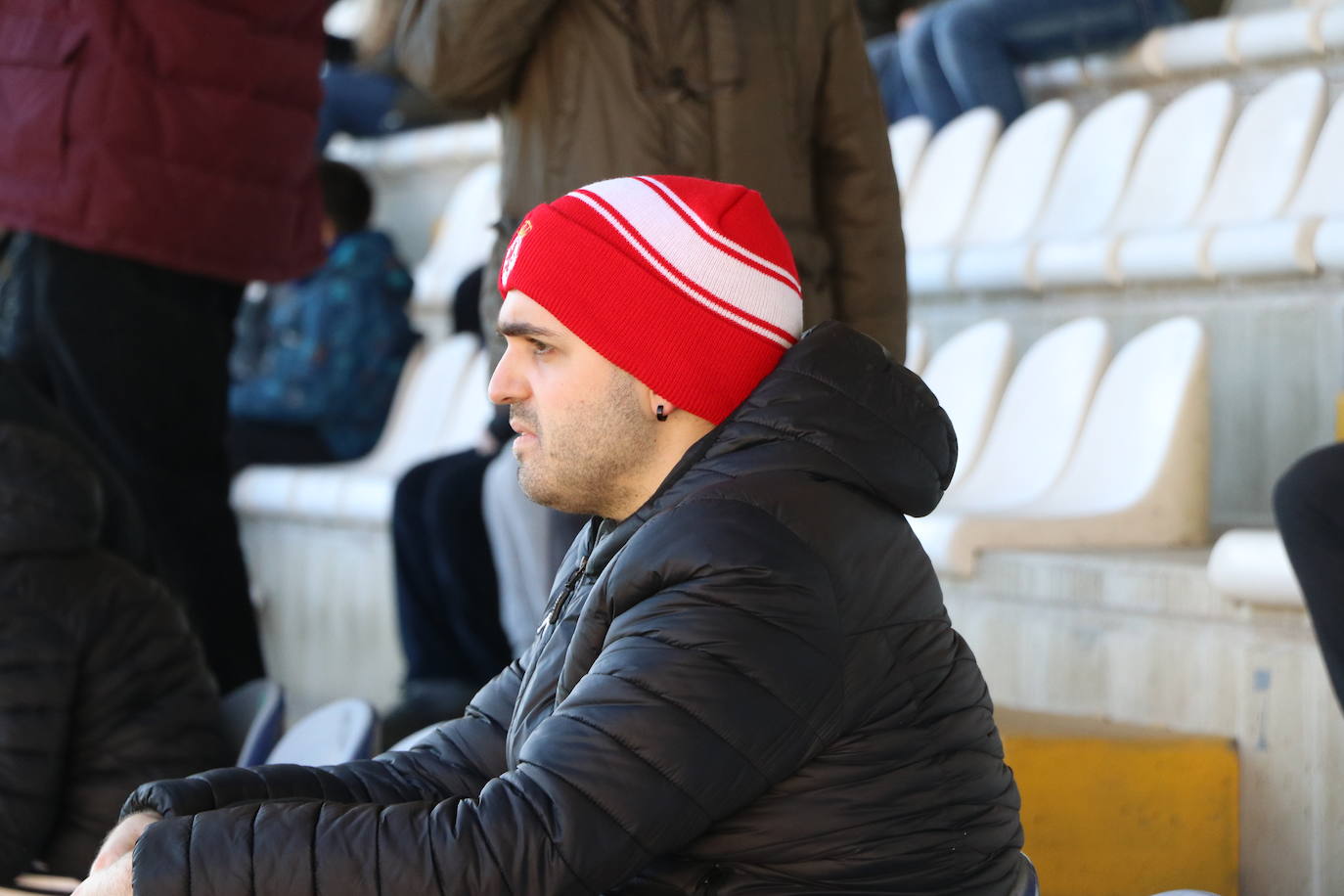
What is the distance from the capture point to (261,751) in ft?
7.91

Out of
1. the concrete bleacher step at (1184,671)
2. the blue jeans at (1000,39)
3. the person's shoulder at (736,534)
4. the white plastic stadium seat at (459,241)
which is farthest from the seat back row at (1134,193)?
the person's shoulder at (736,534)

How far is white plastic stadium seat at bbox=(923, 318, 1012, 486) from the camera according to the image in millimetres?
3877

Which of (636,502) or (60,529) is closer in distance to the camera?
(636,502)

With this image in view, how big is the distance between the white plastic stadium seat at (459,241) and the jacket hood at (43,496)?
3284mm

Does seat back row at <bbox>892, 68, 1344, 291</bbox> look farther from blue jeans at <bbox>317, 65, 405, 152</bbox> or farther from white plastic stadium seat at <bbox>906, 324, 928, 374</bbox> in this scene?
blue jeans at <bbox>317, 65, 405, 152</bbox>

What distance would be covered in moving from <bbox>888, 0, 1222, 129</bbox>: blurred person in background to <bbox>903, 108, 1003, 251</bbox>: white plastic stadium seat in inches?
3.6

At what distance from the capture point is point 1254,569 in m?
2.75

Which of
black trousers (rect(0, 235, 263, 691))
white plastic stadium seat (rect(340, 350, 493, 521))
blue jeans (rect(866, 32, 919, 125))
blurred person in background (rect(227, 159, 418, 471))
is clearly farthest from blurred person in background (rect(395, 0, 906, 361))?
blurred person in background (rect(227, 159, 418, 471))

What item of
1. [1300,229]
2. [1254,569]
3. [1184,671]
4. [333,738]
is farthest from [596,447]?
[1300,229]

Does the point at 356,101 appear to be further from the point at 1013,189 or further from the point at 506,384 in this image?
the point at 506,384

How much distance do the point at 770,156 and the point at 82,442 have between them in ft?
3.93

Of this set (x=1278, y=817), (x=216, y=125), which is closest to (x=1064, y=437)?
(x=1278, y=817)

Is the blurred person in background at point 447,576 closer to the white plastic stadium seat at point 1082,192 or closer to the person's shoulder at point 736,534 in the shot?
the white plastic stadium seat at point 1082,192

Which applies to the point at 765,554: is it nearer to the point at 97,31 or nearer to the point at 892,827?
the point at 892,827
